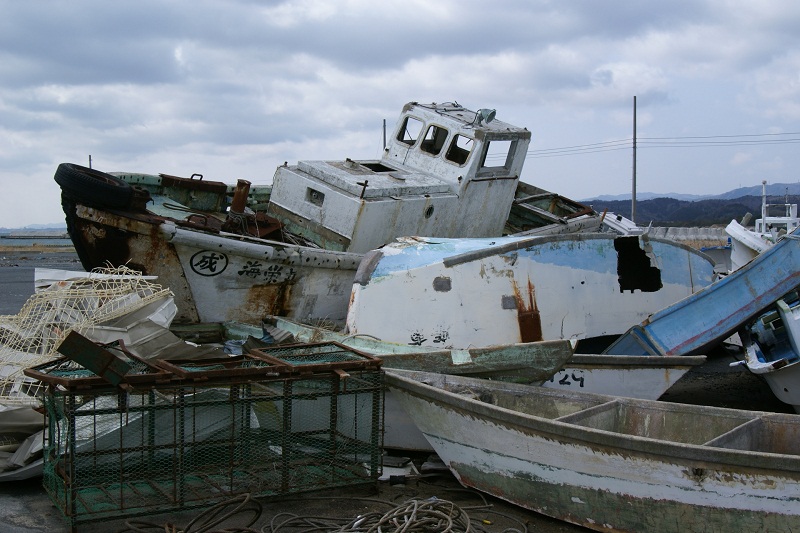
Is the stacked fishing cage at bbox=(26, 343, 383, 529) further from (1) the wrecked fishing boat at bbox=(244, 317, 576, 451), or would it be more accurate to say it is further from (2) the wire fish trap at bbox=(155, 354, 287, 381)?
(1) the wrecked fishing boat at bbox=(244, 317, 576, 451)

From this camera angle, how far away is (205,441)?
585 cm

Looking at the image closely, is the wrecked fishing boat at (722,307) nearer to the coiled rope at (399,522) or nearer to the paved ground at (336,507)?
the paved ground at (336,507)

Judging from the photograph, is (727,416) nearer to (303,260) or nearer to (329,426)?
(329,426)

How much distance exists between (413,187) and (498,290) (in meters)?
2.69

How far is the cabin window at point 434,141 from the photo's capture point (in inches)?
455

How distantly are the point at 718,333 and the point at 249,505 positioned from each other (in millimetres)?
4709

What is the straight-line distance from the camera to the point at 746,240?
1709cm

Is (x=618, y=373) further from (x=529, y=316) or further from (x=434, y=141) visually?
(x=434, y=141)

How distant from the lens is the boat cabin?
1000 cm

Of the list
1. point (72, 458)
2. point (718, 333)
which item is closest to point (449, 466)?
point (72, 458)

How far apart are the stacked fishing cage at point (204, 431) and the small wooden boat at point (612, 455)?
51cm

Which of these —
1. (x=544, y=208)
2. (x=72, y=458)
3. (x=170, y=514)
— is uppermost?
(x=544, y=208)

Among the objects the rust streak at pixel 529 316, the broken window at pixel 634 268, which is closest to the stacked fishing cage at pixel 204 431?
the rust streak at pixel 529 316

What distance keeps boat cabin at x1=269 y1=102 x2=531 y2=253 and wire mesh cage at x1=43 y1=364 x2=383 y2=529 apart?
3750mm
